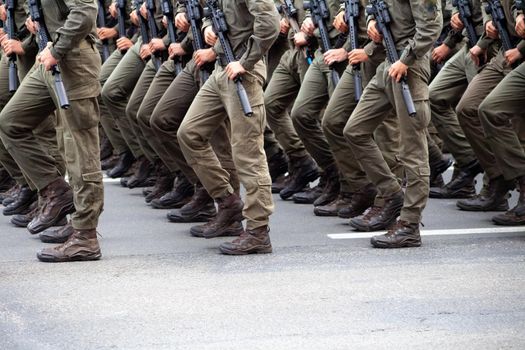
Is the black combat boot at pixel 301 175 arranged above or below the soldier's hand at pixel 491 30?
below

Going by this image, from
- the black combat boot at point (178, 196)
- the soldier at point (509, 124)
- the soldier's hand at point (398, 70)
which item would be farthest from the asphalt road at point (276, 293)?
the soldier's hand at point (398, 70)

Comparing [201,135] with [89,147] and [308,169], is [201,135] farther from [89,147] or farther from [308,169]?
[308,169]

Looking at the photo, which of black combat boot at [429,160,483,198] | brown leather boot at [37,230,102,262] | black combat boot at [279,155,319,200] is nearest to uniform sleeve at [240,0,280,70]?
brown leather boot at [37,230,102,262]

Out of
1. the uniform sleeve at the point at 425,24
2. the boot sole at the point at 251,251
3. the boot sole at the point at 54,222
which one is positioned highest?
the uniform sleeve at the point at 425,24

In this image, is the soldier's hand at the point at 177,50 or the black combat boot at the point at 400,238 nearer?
the black combat boot at the point at 400,238

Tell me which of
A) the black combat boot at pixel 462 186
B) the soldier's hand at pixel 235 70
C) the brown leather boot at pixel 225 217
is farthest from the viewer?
the black combat boot at pixel 462 186

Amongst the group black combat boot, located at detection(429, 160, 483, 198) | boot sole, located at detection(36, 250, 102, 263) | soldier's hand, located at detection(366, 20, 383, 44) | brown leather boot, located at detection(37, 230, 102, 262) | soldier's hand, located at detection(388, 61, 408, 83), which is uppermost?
soldier's hand, located at detection(366, 20, 383, 44)

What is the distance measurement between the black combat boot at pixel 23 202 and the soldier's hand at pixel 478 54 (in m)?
3.46

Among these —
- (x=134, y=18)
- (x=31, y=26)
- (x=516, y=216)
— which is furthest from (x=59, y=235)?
(x=516, y=216)

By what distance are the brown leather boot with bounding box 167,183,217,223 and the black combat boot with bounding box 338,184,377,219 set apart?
98 cm

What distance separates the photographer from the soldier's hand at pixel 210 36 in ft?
26.2

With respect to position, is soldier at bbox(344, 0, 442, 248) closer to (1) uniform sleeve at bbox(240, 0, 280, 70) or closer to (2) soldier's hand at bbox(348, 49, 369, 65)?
(2) soldier's hand at bbox(348, 49, 369, 65)

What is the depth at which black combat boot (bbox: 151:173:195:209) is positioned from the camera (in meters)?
9.52

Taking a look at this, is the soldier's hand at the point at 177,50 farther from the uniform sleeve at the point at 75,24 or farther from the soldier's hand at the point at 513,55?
the soldier's hand at the point at 513,55
